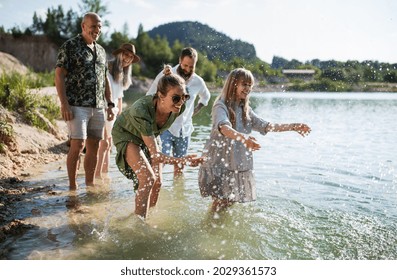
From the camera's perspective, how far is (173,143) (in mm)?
5223

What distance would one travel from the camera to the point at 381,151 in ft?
29.2

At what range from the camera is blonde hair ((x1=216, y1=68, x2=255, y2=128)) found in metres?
3.65

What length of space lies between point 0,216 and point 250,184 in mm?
2443

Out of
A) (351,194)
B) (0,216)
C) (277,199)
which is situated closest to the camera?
(0,216)

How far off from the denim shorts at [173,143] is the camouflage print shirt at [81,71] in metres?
1.00

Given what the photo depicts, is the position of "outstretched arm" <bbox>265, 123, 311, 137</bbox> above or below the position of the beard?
below

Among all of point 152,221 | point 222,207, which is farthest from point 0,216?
point 222,207

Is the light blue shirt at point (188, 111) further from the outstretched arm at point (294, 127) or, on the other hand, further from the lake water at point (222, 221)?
the outstretched arm at point (294, 127)

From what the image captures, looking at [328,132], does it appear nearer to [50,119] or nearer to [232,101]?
[50,119]

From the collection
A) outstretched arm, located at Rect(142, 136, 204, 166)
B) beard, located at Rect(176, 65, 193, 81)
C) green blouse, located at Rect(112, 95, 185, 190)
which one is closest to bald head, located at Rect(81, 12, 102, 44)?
beard, located at Rect(176, 65, 193, 81)

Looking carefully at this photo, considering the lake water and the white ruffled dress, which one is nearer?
the lake water

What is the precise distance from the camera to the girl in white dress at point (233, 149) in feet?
12.1

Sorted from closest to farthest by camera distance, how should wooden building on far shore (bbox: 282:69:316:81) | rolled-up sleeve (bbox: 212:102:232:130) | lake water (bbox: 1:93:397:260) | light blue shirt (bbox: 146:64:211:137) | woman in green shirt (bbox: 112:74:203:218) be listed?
lake water (bbox: 1:93:397:260) < woman in green shirt (bbox: 112:74:203:218) < rolled-up sleeve (bbox: 212:102:232:130) < light blue shirt (bbox: 146:64:211:137) < wooden building on far shore (bbox: 282:69:316:81)

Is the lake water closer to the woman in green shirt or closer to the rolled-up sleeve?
the woman in green shirt
